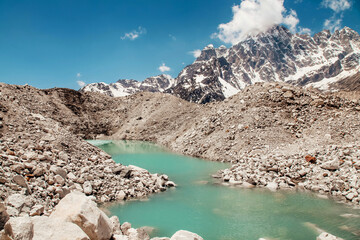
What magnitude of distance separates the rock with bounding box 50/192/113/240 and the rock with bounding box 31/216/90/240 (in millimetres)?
681

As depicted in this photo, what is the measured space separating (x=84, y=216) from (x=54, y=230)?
3.82 feet

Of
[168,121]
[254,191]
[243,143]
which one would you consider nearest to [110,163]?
[254,191]

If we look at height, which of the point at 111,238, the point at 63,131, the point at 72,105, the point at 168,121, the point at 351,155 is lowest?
the point at 111,238

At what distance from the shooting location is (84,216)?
24.4 ft

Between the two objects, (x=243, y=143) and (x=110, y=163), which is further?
(x=243, y=143)

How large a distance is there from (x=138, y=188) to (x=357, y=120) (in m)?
22.8

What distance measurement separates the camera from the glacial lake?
10867mm

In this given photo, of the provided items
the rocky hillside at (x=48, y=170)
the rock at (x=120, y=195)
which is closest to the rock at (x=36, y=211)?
the rocky hillside at (x=48, y=170)

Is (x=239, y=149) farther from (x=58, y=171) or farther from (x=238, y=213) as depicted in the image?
(x=58, y=171)

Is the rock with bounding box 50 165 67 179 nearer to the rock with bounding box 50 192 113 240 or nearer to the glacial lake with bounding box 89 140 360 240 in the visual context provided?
the glacial lake with bounding box 89 140 360 240

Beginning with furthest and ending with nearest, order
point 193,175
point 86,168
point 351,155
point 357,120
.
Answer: point 357,120 < point 193,175 < point 351,155 < point 86,168

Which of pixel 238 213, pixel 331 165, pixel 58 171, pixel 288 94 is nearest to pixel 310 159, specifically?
pixel 331 165

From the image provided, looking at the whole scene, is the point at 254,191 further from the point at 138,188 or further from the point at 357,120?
the point at 357,120

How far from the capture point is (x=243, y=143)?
1099 inches
